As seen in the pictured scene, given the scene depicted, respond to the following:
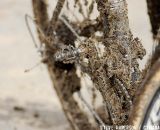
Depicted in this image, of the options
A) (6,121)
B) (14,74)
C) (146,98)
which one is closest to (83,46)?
(146,98)

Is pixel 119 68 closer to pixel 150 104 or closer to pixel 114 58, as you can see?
pixel 114 58

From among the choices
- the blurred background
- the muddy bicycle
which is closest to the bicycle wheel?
the muddy bicycle

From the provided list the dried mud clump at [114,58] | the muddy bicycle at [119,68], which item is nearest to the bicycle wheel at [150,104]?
the muddy bicycle at [119,68]

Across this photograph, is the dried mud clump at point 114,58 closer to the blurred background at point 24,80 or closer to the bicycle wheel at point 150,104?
the bicycle wheel at point 150,104

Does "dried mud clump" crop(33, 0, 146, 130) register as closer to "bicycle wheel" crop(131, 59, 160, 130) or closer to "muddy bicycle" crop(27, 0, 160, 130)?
"muddy bicycle" crop(27, 0, 160, 130)

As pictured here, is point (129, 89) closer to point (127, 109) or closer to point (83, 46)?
point (127, 109)
